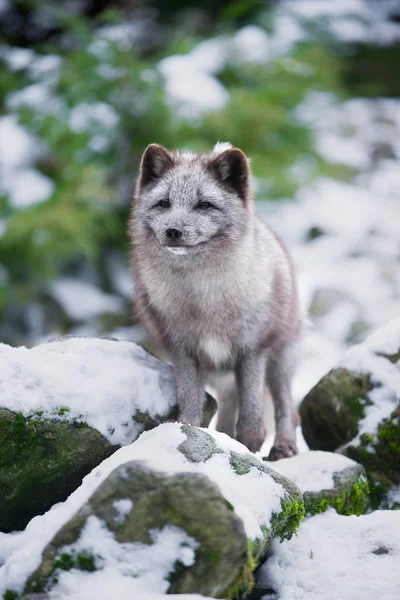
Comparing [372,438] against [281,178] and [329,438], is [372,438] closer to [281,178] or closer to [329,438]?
[329,438]

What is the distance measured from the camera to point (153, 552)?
87.3 inches

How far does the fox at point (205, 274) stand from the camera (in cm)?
343

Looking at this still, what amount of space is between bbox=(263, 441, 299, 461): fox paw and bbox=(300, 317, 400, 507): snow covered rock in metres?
0.21

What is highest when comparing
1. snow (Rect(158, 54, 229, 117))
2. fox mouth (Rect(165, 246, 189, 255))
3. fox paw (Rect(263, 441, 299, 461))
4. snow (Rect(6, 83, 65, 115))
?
fox mouth (Rect(165, 246, 189, 255))

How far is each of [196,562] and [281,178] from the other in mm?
6433

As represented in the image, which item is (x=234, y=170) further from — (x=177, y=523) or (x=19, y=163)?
(x=19, y=163)

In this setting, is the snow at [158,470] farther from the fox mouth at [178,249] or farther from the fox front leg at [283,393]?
the fox front leg at [283,393]

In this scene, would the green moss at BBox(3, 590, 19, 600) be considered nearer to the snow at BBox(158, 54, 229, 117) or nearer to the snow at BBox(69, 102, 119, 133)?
the snow at BBox(69, 102, 119, 133)

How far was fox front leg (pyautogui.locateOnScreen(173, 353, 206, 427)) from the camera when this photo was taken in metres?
3.49

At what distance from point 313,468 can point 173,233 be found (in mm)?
1427

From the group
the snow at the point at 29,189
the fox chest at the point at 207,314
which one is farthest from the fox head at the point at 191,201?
the snow at the point at 29,189

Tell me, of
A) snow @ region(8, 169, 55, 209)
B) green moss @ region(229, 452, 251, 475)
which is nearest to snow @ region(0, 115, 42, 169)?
snow @ region(8, 169, 55, 209)

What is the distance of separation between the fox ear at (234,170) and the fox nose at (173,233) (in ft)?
1.67

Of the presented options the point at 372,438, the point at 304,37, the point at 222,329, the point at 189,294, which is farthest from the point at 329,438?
the point at 304,37
